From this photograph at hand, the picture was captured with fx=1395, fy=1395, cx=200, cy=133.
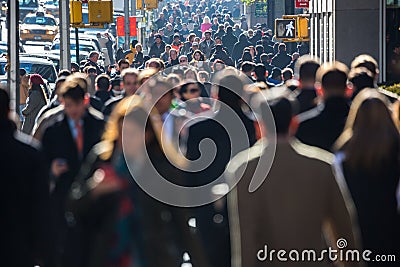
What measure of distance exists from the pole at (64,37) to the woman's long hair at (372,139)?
64.8 ft

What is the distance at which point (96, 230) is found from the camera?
779 cm

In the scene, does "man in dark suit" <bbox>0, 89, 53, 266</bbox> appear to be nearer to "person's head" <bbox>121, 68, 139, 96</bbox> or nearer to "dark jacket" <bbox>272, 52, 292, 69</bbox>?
"person's head" <bbox>121, 68, 139, 96</bbox>

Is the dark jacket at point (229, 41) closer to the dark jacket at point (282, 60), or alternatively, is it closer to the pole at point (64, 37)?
the dark jacket at point (282, 60)

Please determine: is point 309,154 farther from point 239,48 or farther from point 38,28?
point 38,28

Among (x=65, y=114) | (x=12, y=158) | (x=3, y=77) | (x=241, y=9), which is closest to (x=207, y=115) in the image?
(x=65, y=114)

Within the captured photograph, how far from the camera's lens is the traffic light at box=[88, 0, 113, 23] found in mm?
33812

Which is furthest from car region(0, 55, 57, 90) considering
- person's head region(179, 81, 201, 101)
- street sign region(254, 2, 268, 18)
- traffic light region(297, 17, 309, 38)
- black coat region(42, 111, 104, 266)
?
street sign region(254, 2, 268, 18)

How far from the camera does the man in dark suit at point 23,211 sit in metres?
8.48

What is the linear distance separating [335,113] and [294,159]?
2.89 metres

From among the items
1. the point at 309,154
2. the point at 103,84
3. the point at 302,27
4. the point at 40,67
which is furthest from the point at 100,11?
the point at 309,154

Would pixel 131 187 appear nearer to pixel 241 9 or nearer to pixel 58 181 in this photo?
pixel 58 181

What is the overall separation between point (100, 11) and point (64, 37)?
17.6 ft

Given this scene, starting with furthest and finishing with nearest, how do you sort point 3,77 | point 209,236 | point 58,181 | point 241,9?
point 241,9 < point 3,77 < point 209,236 < point 58,181

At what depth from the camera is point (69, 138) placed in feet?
36.4
